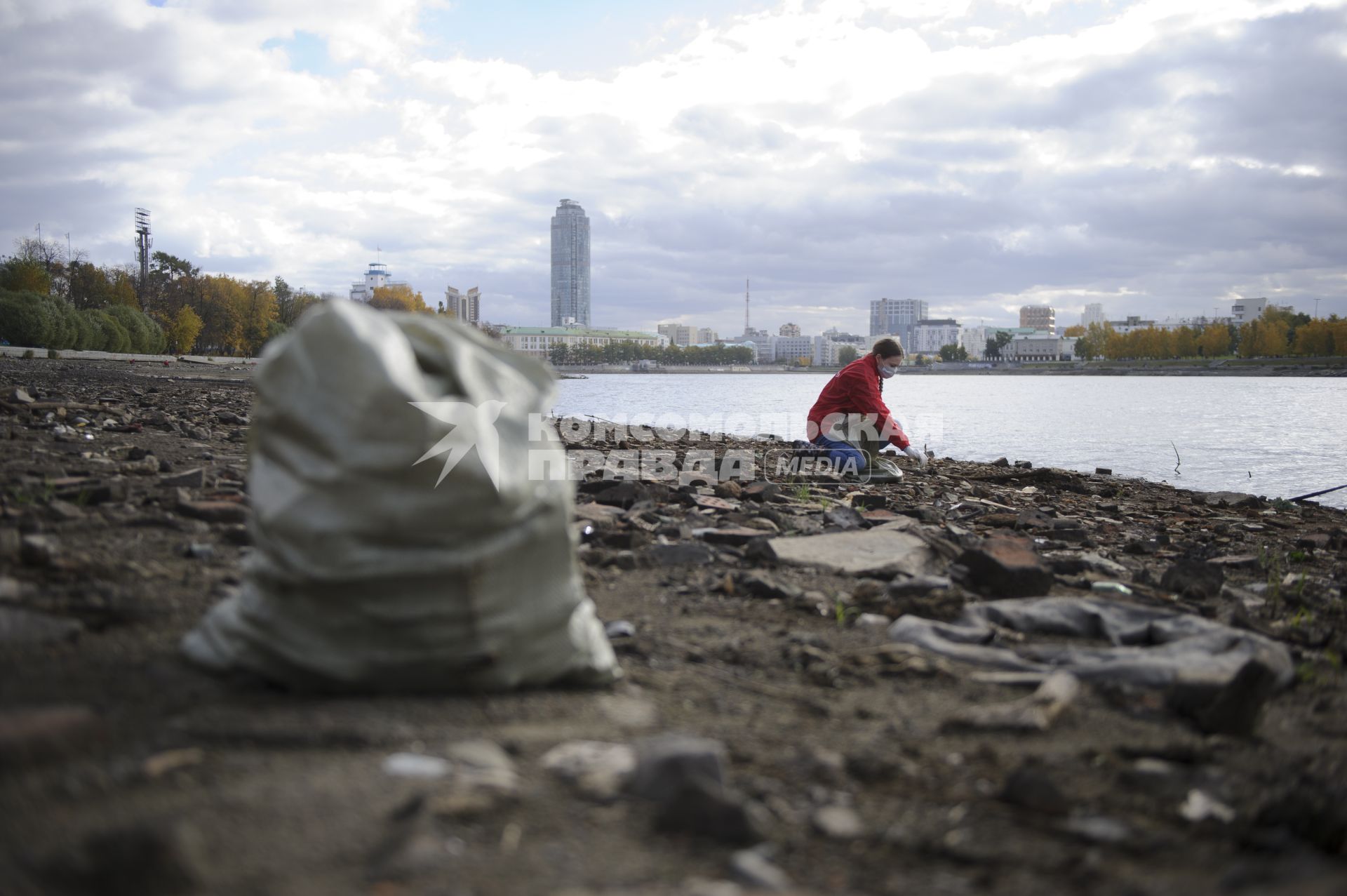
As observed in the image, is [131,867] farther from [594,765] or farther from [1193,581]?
[1193,581]

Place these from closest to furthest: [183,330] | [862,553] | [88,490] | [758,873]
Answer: [758,873] < [88,490] < [862,553] < [183,330]

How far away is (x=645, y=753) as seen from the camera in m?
2.32

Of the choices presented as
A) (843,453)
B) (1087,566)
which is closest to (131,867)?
(1087,566)

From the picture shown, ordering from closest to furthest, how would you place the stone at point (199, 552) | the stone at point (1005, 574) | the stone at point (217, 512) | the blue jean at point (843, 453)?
the stone at point (199, 552) < the stone at point (1005, 574) < the stone at point (217, 512) < the blue jean at point (843, 453)

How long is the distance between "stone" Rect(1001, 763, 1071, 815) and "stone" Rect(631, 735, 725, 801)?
78 cm

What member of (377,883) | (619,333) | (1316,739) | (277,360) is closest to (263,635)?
(277,360)

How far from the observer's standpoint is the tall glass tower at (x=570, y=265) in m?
192

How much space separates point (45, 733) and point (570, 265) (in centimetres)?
19554

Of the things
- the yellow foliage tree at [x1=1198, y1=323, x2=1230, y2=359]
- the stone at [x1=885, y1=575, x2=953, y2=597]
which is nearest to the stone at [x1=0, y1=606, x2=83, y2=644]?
the stone at [x1=885, y1=575, x2=953, y2=597]

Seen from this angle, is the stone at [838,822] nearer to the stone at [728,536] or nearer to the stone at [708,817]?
the stone at [708,817]

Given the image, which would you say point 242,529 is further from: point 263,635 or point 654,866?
point 654,866

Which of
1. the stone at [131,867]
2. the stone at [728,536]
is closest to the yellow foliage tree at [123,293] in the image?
the stone at [728,536]

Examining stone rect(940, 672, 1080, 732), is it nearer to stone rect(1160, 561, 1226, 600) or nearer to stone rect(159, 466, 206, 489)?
stone rect(1160, 561, 1226, 600)

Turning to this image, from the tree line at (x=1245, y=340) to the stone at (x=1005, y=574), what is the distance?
11910 cm
